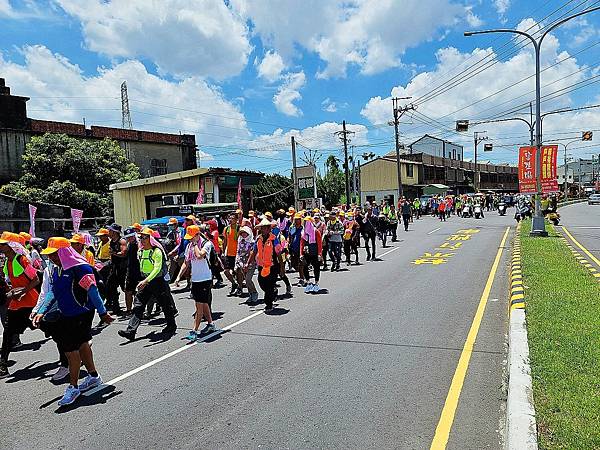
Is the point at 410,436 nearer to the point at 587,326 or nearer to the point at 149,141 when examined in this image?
the point at 587,326

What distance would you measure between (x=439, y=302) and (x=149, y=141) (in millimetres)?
34169

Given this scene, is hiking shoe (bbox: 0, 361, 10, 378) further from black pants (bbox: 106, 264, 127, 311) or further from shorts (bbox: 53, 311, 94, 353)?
black pants (bbox: 106, 264, 127, 311)

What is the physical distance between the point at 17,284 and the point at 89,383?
2115 mm

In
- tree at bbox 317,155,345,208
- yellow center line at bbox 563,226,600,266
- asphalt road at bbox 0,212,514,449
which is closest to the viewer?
asphalt road at bbox 0,212,514,449

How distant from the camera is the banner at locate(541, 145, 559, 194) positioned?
68.5ft

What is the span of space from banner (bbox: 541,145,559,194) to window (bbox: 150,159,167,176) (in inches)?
1134

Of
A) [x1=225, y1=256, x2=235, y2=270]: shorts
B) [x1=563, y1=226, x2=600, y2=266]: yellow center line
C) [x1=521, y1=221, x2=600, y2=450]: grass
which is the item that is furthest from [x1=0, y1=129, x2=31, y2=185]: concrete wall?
[x1=521, y1=221, x2=600, y2=450]: grass

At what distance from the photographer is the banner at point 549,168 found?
20.9m

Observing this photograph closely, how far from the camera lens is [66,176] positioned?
28156 millimetres

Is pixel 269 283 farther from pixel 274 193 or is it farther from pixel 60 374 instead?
pixel 274 193

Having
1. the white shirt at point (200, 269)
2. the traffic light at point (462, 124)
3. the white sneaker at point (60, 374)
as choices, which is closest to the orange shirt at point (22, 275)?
the white sneaker at point (60, 374)

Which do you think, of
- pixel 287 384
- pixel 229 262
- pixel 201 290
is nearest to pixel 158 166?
pixel 229 262

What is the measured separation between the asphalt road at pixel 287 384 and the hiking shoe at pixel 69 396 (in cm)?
7

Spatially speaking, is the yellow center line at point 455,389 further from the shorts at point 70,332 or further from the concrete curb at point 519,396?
the shorts at point 70,332
